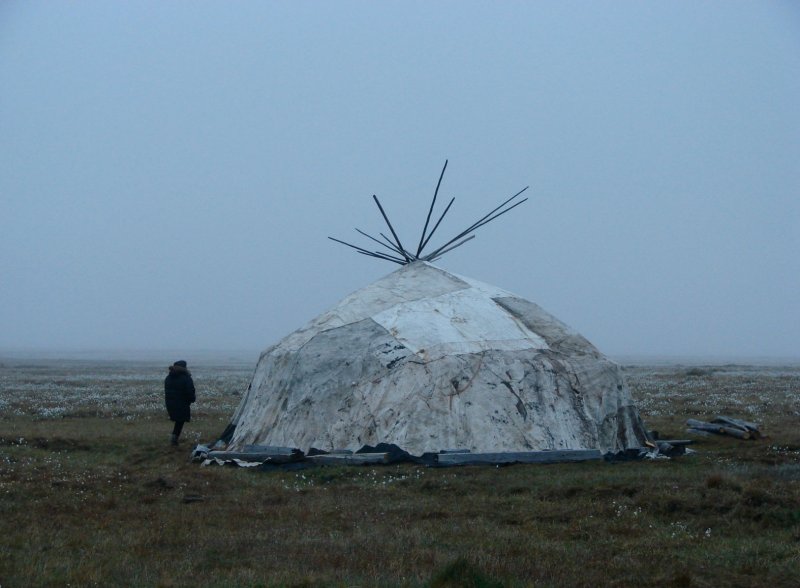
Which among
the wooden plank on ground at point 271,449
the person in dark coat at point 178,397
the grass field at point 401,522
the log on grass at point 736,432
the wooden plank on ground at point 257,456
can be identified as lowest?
the grass field at point 401,522

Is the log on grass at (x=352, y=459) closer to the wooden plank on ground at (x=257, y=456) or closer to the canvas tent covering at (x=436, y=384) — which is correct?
the wooden plank on ground at (x=257, y=456)

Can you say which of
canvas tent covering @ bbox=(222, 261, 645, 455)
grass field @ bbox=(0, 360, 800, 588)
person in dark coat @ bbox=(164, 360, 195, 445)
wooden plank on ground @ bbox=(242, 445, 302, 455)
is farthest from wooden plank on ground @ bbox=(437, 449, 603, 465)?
person in dark coat @ bbox=(164, 360, 195, 445)

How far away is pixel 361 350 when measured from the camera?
55.3ft

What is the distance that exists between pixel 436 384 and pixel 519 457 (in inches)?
78.9

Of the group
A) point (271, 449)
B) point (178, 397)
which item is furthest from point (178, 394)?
point (271, 449)

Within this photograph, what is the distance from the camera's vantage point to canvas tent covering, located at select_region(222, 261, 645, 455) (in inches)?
612

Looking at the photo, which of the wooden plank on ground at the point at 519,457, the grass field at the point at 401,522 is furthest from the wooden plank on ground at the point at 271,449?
the wooden plank on ground at the point at 519,457

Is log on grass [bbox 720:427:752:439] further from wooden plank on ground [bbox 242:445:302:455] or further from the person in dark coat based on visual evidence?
the person in dark coat

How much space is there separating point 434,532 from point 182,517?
3182 mm

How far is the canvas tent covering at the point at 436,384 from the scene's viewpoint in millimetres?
15555

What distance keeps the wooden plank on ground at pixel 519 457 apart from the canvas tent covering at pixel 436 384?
445 mm

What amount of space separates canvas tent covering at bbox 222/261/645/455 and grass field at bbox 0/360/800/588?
118cm

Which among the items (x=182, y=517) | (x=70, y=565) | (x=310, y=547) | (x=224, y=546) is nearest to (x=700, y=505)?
(x=310, y=547)

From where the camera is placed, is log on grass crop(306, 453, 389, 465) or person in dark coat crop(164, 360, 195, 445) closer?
log on grass crop(306, 453, 389, 465)
